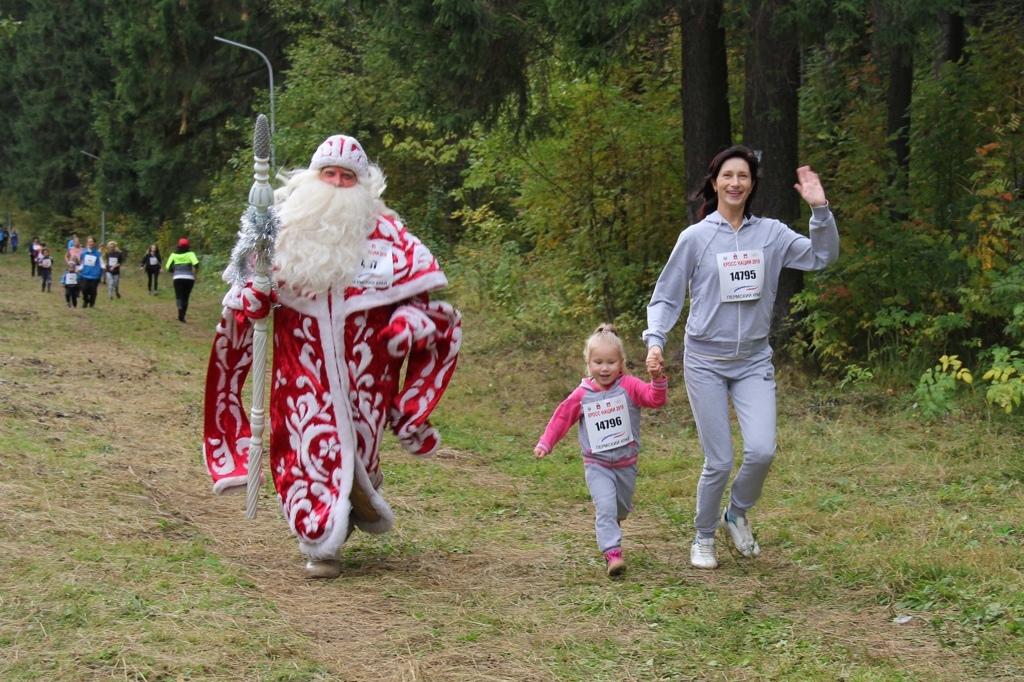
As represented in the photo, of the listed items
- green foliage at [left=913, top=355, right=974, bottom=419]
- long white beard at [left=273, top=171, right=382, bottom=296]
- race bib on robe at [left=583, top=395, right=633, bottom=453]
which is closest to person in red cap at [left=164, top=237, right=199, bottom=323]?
green foliage at [left=913, top=355, right=974, bottom=419]

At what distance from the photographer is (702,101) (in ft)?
42.1

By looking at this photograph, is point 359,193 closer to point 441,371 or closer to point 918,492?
point 441,371

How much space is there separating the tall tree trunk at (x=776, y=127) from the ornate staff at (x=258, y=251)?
6.03 meters

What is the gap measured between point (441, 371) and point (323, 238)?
0.93 meters

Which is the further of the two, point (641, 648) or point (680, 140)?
point (680, 140)

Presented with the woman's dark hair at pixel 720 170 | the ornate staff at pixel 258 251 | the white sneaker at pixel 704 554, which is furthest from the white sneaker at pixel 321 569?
the woman's dark hair at pixel 720 170

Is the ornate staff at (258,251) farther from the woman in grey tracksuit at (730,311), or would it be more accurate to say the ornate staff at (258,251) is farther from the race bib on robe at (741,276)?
the race bib on robe at (741,276)

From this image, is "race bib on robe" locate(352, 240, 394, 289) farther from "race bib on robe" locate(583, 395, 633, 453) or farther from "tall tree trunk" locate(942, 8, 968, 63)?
"tall tree trunk" locate(942, 8, 968, 63)

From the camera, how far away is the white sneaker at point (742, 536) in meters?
6.90

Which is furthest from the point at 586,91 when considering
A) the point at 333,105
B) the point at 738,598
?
the point at 333,105

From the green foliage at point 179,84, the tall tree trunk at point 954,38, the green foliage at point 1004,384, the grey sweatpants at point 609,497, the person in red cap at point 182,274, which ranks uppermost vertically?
the green foliage at point 179,84

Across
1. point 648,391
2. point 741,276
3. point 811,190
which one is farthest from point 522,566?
point 811,190

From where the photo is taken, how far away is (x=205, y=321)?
24578 mm

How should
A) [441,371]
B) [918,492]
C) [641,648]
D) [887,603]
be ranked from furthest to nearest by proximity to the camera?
[918,492] → [441,371] → [887,603] → [641,648]
